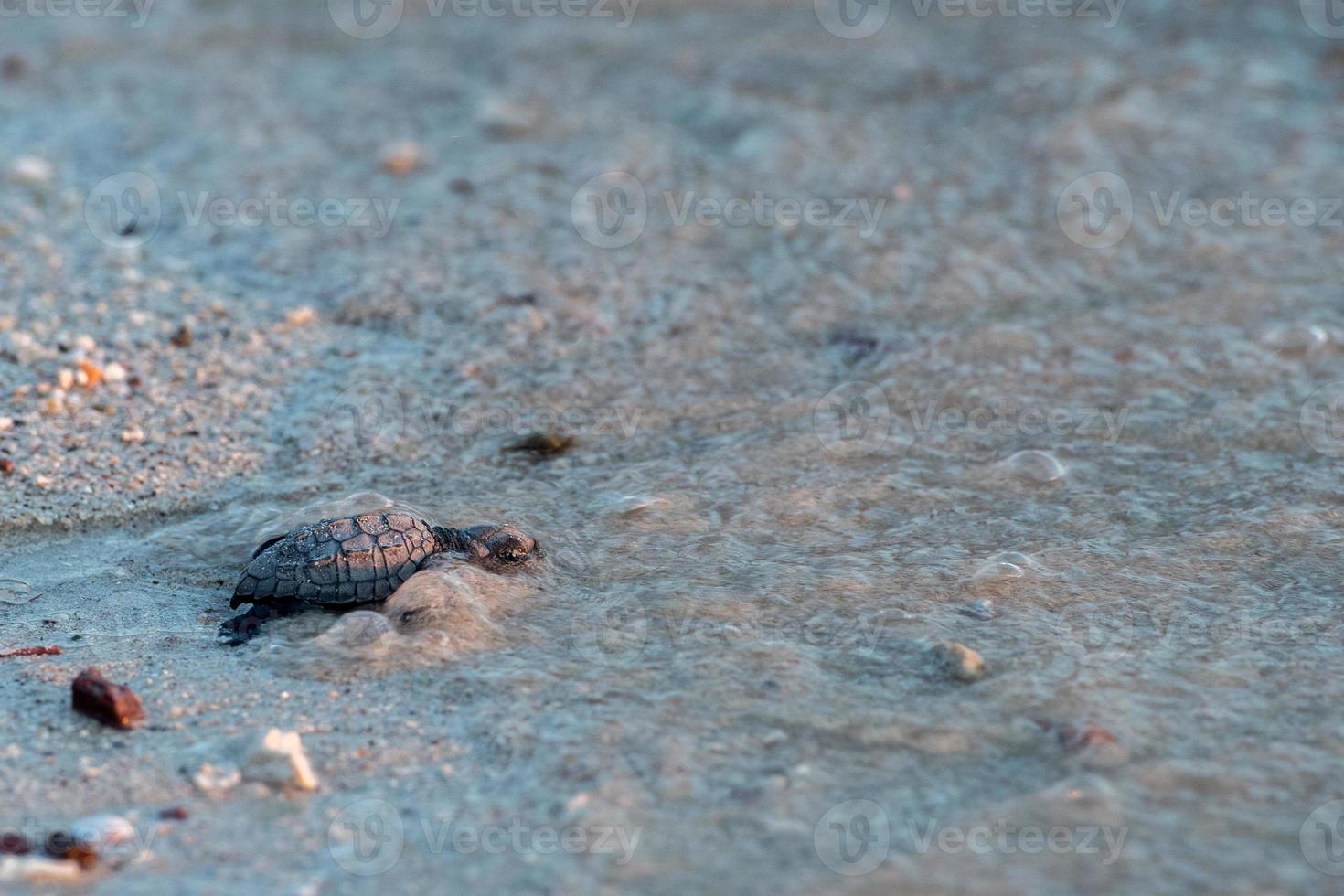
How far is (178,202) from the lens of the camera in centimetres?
603

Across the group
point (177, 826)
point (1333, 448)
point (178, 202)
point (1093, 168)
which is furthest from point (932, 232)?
point (177, 826)

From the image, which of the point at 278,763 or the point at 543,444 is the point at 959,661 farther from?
the point at 543,444

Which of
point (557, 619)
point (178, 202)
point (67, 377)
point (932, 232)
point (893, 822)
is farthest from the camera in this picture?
point (178, 202)

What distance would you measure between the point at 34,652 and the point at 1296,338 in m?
4.37

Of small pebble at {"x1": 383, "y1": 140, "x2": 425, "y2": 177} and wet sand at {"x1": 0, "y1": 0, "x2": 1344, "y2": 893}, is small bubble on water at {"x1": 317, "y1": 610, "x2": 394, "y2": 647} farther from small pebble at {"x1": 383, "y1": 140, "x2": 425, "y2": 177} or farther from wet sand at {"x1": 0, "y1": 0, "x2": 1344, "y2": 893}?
small pebble at {"x1": 383, "y1": 140, "x2": 425, "y2": 177}

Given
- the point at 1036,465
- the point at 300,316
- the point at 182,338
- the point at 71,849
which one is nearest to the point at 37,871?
the point at 71,849

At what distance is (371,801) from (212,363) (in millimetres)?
2525

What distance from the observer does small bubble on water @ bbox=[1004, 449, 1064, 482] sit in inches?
164

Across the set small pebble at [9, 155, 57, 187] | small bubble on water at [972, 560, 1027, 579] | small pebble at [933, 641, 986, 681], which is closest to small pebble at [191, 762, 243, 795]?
small pebble at [933, 641, 986, 681]

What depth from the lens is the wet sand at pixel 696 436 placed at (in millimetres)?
2715

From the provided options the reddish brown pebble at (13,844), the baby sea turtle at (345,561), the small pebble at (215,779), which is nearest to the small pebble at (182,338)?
the baby sea turtle at (345,561)

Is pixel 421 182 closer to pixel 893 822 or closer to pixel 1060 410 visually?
pixel 1060 410

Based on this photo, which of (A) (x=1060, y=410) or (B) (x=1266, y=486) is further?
(A) (x=1060, y=410)

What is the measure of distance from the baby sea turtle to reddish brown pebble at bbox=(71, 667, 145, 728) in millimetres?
396
